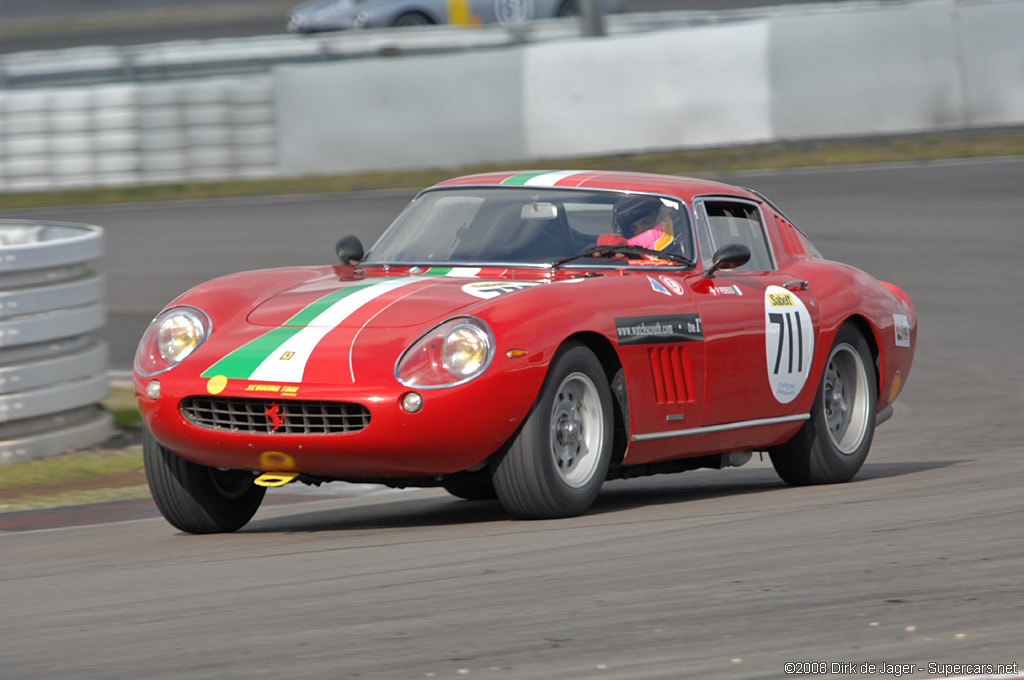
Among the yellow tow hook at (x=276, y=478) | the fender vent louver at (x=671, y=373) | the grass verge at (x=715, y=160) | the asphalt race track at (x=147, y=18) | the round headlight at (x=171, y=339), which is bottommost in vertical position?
the grass verge at (x=715, y=160)

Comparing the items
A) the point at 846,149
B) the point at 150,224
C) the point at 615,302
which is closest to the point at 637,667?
the point at 615,302

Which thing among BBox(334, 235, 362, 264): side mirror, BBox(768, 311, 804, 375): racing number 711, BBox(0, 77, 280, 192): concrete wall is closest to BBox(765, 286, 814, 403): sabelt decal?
BBox(768, 311, 804, 375): racing number 711

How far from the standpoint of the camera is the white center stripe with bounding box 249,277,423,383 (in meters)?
5.48

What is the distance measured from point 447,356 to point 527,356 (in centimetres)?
28

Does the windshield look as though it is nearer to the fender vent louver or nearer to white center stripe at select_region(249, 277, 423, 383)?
the fender vent louver

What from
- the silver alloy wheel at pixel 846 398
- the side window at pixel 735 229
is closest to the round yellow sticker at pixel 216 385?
Answer: the side window at pixel 735 229

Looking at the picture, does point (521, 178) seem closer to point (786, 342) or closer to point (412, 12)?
point (786, 342)

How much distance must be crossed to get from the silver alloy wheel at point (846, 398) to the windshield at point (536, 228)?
107 cm

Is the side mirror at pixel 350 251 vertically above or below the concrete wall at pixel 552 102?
above

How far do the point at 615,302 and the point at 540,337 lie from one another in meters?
0.52

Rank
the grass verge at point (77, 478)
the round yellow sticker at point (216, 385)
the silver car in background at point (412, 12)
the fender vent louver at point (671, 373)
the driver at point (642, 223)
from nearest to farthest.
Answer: the round yellow sticker at point (216, 385)
the fender vent louver at point (671, 373)
the driver at point (642, 223)
the grass verge at point (77, 478)
the silver car in background at point (412, 12)

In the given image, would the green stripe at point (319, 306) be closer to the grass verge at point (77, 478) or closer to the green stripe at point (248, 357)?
the green stripe at point (248, 357)

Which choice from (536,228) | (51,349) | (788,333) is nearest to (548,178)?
(536,228)

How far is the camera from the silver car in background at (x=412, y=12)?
30609 mm
